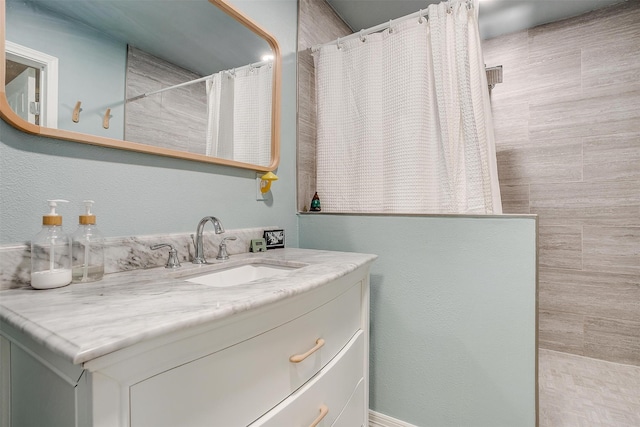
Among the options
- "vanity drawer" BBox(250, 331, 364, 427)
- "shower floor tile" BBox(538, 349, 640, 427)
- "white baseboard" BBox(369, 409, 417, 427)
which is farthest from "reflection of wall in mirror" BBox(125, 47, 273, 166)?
"shower floor tile" BBox(538, 349, 640, 427)

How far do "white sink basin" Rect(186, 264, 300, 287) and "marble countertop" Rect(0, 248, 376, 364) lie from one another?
145mm

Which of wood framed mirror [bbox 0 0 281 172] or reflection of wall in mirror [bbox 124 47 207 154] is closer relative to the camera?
wood framed mirror [bbox 0 0 281 172]

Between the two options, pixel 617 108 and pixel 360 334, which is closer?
pixel 360 334

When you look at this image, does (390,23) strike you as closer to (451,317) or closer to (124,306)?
(451,317)

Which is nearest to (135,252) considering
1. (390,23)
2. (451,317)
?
(451,317)

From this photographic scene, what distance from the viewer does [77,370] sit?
1.40 feet

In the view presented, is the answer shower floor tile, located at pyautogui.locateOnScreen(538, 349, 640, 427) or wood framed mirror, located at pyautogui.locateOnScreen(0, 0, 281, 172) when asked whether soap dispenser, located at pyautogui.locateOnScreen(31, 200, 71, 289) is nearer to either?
wood framed mirror, located at pyautogui.locateOnScreen(0, 0, 281, 172)

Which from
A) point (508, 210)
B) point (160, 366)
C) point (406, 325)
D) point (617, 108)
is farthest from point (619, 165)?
point (160, 366)

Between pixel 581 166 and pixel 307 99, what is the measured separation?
193 centimetres

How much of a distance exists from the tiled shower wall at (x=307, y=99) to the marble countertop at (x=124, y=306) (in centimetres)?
84

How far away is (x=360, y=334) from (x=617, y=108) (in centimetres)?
232

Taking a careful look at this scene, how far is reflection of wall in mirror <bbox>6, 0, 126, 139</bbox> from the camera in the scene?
75 centimetres

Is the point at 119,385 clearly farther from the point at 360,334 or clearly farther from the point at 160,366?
the point at 360,334

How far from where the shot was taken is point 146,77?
976 mm
